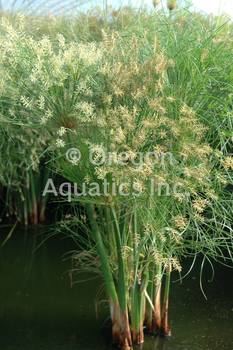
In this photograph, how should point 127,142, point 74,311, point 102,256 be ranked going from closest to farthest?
1. point 127,142
2. point 102,256
3. point 74,311

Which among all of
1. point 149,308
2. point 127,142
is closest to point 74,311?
point 149,308

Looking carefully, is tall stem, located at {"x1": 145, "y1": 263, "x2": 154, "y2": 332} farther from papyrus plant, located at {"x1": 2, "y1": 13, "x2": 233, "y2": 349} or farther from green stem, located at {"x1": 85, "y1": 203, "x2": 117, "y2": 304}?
green stem, located at {"x1": 85, "y1": 203, "x2": 117, "y2": 304}

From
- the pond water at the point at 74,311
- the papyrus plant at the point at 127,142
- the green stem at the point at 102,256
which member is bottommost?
the pond water at the point at 74,311

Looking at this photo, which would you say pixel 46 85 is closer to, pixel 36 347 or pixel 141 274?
pixel 141 274

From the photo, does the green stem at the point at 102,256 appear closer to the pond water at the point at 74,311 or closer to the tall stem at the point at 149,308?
the tall stem at the point at 149,308

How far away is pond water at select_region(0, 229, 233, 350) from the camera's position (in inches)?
85.3

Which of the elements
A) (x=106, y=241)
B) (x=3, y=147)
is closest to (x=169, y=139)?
(x=106, y=241)

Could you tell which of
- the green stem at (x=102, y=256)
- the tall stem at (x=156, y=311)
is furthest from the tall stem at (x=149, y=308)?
the green stem at (x=102, y=256)

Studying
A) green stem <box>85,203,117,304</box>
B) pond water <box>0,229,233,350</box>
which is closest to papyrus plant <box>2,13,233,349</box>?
green stem <box>85,203,117,304</box>

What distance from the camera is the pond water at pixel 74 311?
2.17 meters

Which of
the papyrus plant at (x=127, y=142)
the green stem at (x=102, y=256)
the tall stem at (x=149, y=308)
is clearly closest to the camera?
the papyrus plant at (x=127, y=142)

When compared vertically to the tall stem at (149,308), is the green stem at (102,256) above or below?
above

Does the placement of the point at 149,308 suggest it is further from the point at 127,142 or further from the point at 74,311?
the point at 127,142

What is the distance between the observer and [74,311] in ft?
8.36
